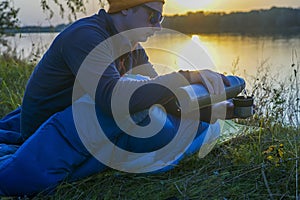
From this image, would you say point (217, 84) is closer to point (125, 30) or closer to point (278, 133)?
point (125, 30)

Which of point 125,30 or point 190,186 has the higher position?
point 125,30

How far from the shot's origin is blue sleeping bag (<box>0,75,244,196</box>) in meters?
1.90

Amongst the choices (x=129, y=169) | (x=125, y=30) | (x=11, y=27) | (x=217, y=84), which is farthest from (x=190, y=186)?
(x=11, y=27)

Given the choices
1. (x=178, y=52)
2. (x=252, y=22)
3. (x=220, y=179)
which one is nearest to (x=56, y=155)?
(x=220, y=179)

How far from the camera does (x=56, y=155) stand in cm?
192

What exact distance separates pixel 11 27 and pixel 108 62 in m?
4.23

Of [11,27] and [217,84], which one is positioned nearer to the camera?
[217,84]

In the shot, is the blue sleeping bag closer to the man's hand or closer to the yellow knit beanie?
the man's hand

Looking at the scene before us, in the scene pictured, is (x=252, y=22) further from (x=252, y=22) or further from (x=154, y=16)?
(x=154, y=16)

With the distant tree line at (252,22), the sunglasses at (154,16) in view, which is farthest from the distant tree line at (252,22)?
the sunglasses at (154,16)

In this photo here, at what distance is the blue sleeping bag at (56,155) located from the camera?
1.90 meters

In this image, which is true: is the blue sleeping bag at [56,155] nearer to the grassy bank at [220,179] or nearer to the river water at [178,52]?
the grassy bank at [220,179]

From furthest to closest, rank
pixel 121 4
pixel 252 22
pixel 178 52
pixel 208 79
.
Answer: pixel 252 22 → pixel 178 52 → pixel 121 4 → pixel 208 79

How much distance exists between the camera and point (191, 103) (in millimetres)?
1914
